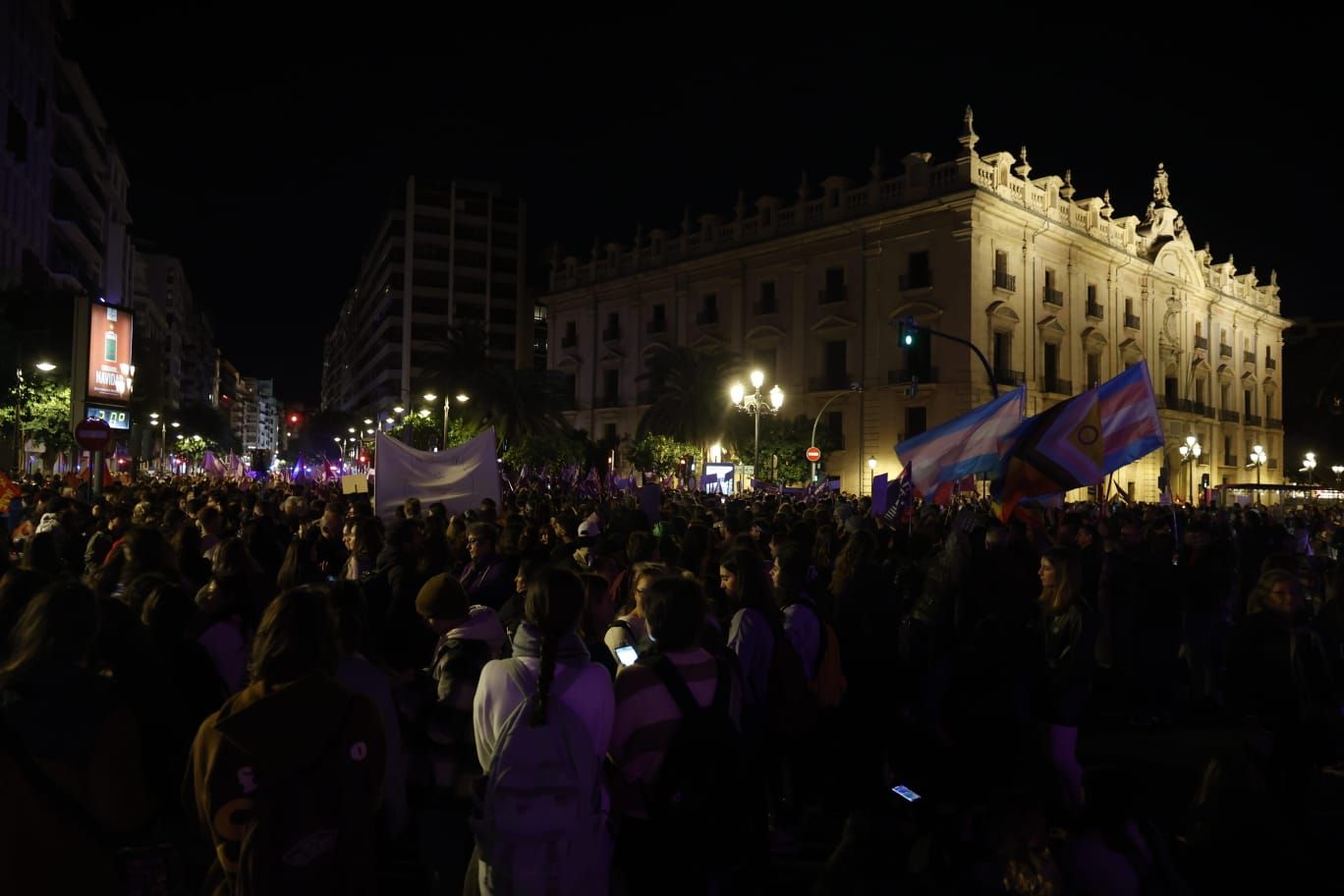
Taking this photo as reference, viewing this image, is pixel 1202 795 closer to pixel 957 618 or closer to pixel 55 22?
pixel 957 618

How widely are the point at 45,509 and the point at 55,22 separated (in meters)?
46.2

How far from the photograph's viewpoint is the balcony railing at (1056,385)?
4520 cm

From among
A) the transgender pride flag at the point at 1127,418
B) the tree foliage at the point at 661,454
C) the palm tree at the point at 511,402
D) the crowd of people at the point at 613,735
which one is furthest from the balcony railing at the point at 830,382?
the crowd of people at the point at 613,735

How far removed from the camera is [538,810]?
305cm

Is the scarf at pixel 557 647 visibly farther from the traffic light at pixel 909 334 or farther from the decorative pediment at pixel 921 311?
the decorative pediment at pixel 921 311

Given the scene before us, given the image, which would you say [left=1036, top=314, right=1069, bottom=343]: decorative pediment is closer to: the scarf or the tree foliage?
the tree foliage

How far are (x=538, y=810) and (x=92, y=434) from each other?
15.3 meters

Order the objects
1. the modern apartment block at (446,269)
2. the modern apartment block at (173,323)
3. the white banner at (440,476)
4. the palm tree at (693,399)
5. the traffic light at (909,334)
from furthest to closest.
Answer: the modern apartment block at (173,323), the modern apartment block at (446,269), the palm tree at (693,399), the traffic light at (909,334), the white banner at (440,476)

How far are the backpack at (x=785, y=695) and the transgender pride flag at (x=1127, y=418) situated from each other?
7.89 m

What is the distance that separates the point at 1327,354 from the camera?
247 feet

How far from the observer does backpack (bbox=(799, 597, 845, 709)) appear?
5336 millimetres

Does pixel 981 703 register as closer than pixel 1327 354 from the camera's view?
Yes

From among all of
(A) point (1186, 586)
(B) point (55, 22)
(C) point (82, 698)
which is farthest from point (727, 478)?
(B) point (55, 22)

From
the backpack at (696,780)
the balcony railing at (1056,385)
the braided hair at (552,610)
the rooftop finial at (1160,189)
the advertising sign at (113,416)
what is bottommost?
the backpack at (696,780)
